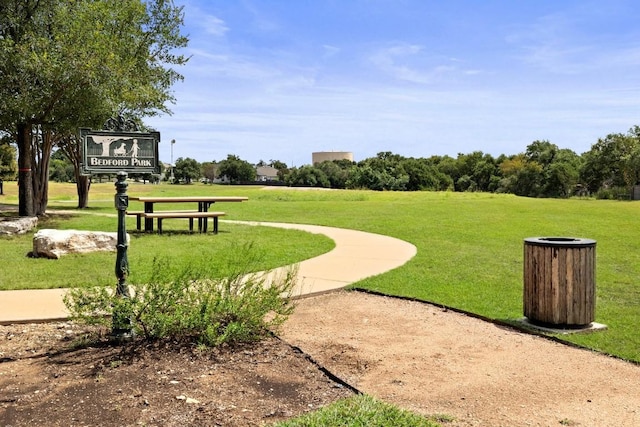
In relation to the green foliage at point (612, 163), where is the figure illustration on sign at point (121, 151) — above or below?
Result: below

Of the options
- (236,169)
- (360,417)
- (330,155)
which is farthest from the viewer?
(330,155)

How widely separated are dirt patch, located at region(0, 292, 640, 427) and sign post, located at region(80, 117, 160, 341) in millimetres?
659

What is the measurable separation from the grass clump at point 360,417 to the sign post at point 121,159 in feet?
6.51

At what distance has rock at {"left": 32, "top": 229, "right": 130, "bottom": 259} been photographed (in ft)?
29.4

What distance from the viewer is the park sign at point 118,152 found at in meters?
4.70

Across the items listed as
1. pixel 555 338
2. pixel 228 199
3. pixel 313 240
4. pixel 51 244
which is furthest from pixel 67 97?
pixel 555 338

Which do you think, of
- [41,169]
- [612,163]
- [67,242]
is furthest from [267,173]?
[67,242]

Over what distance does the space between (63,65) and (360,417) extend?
39.6ft

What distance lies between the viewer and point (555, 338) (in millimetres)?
5031

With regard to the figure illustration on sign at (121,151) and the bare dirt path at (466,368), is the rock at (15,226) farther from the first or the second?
the bare dirt path at (466,368)

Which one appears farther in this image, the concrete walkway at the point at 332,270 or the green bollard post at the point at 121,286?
the concrete walkway at the point at 332,270

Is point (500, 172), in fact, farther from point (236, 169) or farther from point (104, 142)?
point (104, 142)

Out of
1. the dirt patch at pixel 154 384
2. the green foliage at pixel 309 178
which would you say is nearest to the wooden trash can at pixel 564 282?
the dirt patch at pixel 154 384

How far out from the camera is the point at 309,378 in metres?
3.94
